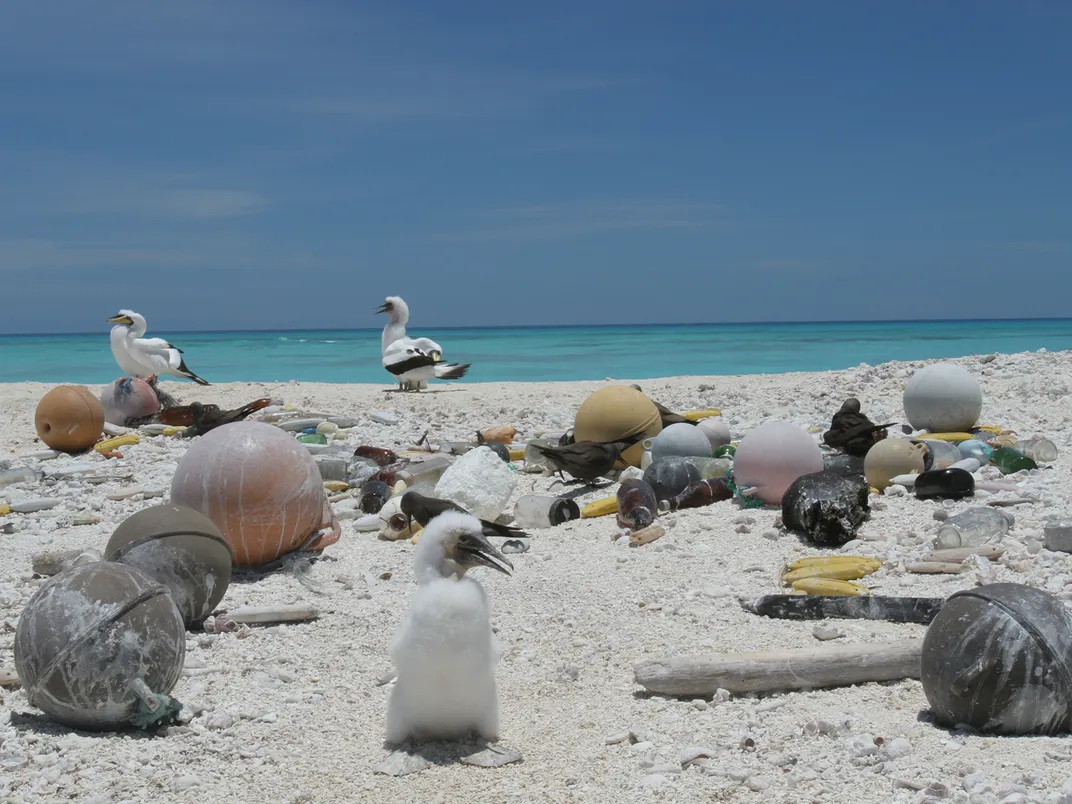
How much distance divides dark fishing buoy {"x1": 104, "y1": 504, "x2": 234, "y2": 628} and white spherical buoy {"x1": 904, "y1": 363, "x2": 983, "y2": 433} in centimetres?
853

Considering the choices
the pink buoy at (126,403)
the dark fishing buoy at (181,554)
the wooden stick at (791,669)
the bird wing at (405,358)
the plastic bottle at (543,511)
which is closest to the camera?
the wooden stick at (791,669)

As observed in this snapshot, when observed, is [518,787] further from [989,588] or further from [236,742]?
[989,588]

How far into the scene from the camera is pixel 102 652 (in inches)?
189

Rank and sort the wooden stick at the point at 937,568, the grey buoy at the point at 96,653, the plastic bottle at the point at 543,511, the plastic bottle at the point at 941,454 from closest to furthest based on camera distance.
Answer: the grey buoy at the point at 96,653, the wooden stick at the point at 937,568, the plastic bottle at the point at 543,511, the plastic bottle at the point at 941,454

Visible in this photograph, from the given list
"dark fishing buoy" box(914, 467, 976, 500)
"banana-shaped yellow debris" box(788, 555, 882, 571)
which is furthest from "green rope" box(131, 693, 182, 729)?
"dark fishing buoy" box(914, 467, 976, 500)

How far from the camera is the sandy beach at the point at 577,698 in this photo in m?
4.27

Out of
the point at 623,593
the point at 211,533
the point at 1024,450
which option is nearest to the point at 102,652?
the point at 211,533

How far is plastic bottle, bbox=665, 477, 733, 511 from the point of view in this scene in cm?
904

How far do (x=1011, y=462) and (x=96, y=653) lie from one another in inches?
319

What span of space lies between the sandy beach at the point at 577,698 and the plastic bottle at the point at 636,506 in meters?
0.23

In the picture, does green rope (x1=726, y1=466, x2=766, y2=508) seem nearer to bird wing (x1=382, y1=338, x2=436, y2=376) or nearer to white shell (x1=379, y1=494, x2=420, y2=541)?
white shell (x1=379, y1=494, x2=420, y2=541)

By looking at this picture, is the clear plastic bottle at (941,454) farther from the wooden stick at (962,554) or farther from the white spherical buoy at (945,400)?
the wooden stick at (962,554)

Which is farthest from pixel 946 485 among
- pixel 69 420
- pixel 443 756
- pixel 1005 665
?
pixel 69 420

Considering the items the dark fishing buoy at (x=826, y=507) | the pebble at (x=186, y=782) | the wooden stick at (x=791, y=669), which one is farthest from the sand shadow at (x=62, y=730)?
the dark fishing buoy at (x=826, y=507)
